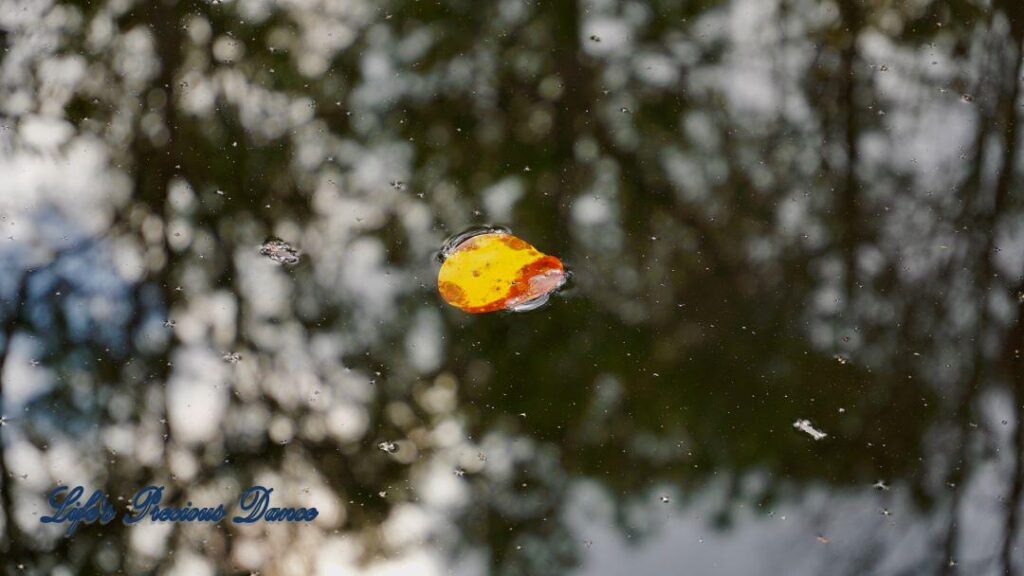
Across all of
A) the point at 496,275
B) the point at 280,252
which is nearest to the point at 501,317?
the point at 496,275

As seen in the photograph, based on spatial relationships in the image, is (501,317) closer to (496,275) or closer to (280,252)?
(496,275)

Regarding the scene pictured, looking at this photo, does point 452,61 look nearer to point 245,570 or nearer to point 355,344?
point 355,344

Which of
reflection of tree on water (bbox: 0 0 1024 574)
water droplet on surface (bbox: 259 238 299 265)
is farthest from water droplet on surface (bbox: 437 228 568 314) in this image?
water droplet on surface (bbox: 259 238 299 265)

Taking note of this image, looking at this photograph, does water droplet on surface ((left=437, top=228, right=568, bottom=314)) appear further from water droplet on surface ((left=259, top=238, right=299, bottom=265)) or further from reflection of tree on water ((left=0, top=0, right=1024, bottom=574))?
water droplet on surface ((left=259, top=238, right=299, bottom=265))

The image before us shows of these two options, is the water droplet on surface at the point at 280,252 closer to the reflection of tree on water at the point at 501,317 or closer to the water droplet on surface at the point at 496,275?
the reflection of tree on water at the point at 501,317
